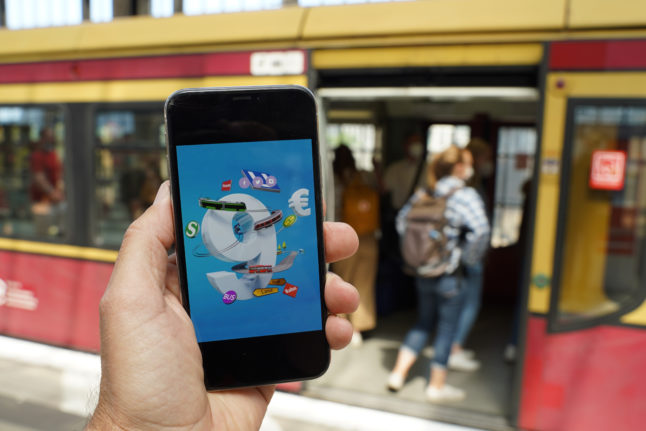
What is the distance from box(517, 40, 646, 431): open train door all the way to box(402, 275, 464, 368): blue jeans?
611 mm

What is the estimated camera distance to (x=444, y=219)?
318cm

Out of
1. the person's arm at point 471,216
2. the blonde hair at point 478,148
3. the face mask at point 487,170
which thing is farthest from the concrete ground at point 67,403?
the face mask at point 487,170

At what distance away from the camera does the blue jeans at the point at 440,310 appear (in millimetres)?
3283

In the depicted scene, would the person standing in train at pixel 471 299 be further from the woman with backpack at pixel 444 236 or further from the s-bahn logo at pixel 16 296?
the s-bahn logo at pixel 16 296

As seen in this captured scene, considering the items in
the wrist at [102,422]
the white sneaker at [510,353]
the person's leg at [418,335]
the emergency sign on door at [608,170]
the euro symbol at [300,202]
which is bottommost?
the white sneaker at [510,353]

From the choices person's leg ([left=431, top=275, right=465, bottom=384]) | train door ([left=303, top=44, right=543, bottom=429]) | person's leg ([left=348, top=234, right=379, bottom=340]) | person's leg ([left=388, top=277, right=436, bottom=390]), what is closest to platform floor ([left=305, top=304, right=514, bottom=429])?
train door ([left=303, top=44, right=543, bottom=429])

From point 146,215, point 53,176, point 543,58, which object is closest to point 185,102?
point 146,215

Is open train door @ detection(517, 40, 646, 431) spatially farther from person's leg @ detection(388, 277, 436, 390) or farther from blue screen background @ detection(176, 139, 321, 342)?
blue screen background @ detection(176, 139, 321, 342)

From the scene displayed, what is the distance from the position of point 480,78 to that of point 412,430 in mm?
1994

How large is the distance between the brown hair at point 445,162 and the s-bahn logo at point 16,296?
3.02m

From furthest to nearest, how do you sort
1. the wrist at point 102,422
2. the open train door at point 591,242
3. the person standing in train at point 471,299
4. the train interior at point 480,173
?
1. the train interior at point 480,173
2. the person standing in train at point 471,299
3. the open train door at point 591,242
4. the wrist at point 102,422

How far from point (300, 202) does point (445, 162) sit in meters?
2.15

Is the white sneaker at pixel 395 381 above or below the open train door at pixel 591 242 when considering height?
below

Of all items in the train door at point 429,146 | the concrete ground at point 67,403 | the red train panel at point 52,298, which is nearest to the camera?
the train door at point 429,146
